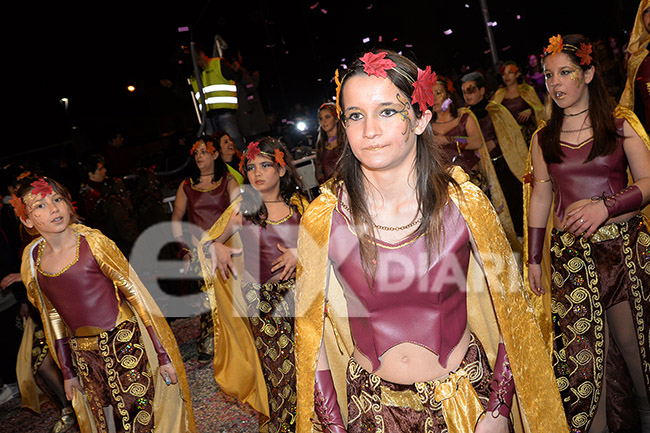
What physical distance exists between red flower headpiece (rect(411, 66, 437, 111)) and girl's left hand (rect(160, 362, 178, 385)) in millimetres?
2363

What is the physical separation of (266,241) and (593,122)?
6.79 feet

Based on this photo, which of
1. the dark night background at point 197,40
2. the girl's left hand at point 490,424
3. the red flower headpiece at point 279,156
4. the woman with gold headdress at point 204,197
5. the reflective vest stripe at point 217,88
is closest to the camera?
the girl's left hand at point 490,424

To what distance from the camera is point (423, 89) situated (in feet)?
5.66

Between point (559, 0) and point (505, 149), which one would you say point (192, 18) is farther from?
point (559, 0)

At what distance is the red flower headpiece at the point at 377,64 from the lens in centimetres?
167

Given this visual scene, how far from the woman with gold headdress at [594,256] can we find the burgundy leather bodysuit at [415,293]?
1174 millimetres

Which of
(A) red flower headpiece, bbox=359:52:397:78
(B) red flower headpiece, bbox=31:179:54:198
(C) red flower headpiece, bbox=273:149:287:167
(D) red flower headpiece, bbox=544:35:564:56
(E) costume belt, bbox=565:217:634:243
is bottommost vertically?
(E) costume belt, bbox=565:217:634:243

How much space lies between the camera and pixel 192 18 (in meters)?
9.41

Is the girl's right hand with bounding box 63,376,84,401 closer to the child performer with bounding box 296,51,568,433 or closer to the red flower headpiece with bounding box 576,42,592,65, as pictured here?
the child performer with bounding box 296,51,568,433

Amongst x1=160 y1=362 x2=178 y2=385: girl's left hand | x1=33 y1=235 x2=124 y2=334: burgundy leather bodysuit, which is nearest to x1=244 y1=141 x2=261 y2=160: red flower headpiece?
x1=33 y1=235 x2=124 y2=334: burgundy leather bodysuit

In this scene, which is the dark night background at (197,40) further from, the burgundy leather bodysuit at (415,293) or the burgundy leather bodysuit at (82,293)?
the burgundy leather bodysuit at (415,293)

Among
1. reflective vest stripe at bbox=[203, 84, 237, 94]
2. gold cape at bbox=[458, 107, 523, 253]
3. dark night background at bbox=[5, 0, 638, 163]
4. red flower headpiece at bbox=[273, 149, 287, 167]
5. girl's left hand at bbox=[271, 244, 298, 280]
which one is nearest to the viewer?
girl's left hand at bbox=[271, 244, 298, 280]

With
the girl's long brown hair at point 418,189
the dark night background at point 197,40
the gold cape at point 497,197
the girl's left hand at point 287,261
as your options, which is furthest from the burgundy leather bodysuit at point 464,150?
the girl's long brown hair at point 418,189

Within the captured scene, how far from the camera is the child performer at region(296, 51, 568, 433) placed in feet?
5.54
